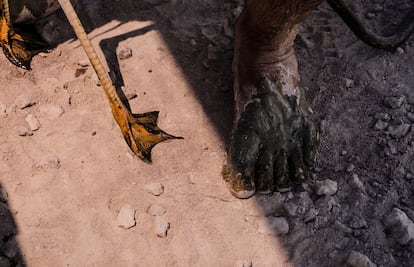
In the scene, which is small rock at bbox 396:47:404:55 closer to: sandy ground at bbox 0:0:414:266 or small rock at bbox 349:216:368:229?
sandy ground at bbox 0:0:414:266

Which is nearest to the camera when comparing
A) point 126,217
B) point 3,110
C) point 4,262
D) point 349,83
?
point 4,262

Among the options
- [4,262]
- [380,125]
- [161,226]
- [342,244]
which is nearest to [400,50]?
[380,125]

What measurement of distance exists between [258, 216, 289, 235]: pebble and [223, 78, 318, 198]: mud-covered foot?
0.09 metres

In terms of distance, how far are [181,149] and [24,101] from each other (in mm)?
523

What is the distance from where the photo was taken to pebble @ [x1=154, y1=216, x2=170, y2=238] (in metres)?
1.58

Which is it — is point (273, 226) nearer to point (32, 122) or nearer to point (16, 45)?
point (32, 122)

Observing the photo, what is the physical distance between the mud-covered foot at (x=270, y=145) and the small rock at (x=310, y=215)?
0.35 ft

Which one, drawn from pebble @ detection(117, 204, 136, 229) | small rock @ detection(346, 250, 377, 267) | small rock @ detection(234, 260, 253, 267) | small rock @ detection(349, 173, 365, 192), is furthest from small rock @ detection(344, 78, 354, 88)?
pebble @ detection(117, 204, 136, 229)

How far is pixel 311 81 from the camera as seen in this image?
1968mm

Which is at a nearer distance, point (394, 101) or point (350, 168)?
point (350, 168)

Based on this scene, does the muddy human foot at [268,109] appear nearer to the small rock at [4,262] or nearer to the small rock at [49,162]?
the small rock at [49,162]

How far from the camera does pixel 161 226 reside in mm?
1585

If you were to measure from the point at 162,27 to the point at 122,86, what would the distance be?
1.01ft

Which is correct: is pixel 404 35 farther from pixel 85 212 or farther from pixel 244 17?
pixel 85 212
